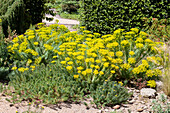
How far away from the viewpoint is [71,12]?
2148 centimetres

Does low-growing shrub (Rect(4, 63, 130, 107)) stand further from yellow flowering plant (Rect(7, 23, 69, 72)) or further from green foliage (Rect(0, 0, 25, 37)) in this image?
green foliage (Rect(0, 0, 25, 37))

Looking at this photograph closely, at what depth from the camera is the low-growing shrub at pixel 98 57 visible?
413 centimetres

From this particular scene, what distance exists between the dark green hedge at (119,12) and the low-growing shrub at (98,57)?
3123mm

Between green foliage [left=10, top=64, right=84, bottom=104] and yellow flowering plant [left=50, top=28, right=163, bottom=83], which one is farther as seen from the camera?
yellow flowering plant [left=50, top=28, right=163, bottom=83]

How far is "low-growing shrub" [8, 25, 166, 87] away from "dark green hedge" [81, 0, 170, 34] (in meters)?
3.12

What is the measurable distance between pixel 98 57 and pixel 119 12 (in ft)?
13.2

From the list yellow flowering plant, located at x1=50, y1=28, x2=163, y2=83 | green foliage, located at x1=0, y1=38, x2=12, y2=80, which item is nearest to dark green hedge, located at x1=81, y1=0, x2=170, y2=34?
yellow flowering plant, located at x1=50, y1=28, x2=163, y2=83

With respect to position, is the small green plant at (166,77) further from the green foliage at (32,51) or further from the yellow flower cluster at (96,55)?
the green foliage at (32,51)

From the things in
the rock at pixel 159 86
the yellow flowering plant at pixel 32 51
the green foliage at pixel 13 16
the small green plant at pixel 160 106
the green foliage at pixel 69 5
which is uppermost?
the green foliage at pixel 69 5

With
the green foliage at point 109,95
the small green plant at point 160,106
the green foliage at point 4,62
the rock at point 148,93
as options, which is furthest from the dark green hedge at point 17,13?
the small green plant at point 160,106

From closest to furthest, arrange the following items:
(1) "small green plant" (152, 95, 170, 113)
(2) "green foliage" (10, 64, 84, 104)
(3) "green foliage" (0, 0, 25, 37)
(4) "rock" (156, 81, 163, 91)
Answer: (1) "small green plant" (152, 95, 170, 113)
(2) "green foliage" (10, 64, 84, 104)
(4) "rock" (156, 81, 163, 91)
(3) "green foliage" (0, 0, 25, 37)

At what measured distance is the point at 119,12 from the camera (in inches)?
315

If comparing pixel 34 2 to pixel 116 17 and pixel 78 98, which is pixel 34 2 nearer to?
pixel 116 17

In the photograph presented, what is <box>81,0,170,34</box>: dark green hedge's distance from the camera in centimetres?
770
